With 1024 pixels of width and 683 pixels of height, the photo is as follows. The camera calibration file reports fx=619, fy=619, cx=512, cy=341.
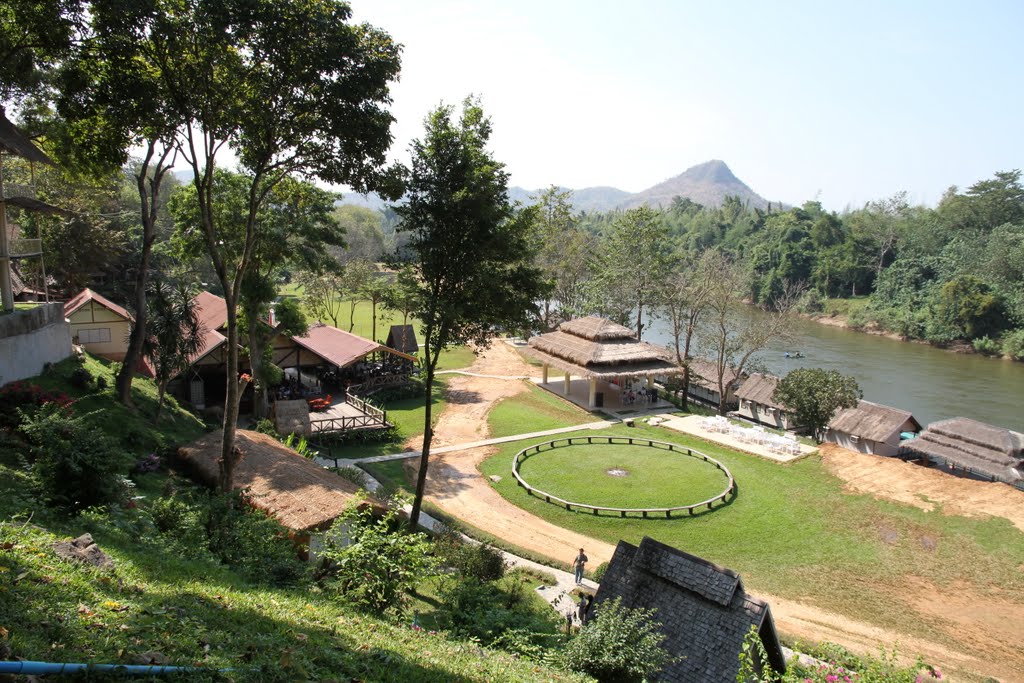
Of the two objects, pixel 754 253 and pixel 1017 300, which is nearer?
pixel 1017 300

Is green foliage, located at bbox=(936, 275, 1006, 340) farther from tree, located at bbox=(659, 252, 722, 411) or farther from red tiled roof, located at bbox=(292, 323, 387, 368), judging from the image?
red tiled roof, located at bbox=(292, 323, 387, 368)

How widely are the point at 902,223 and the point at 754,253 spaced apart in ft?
66.7

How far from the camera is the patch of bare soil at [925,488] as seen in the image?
69.8 feet

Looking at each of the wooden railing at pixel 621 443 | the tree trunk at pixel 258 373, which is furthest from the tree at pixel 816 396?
the tree trunk at pixel 258 373

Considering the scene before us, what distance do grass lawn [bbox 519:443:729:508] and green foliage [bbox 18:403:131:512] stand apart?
15133 mm

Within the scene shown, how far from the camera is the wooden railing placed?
21.2 m

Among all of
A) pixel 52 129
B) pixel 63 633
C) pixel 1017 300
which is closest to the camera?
pixel 63 633

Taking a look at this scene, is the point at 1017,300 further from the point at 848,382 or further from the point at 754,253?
the point at 848,382

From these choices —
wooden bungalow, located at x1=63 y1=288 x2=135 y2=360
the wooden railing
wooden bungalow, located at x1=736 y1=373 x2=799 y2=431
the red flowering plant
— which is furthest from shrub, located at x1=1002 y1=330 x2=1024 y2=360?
the red flowering plant

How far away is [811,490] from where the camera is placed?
23.4m

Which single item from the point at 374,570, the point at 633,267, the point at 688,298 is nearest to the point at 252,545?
the point at 374,570

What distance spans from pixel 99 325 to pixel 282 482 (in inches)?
668

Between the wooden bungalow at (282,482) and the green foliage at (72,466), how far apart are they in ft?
10.0

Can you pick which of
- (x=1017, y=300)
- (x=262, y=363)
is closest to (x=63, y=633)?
(x=262, y=363)
